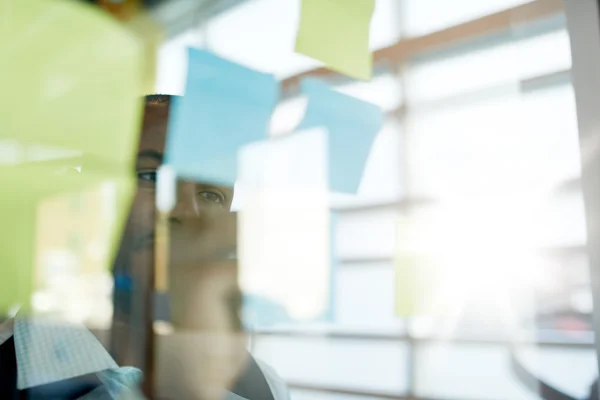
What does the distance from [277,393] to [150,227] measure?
0.37m

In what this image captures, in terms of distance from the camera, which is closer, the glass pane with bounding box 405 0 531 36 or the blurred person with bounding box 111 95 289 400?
the blurred person with bounding box 111 95 289 400

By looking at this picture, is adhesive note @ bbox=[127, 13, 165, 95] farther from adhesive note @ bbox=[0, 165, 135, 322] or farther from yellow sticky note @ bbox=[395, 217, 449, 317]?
yellow sticky note @ bbox=[395, 217, 449, 317]

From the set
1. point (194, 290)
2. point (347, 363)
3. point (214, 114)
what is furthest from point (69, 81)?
point (347, 363)

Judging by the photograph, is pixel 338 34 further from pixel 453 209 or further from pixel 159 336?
pixel 453 209

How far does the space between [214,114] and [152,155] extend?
6 cm

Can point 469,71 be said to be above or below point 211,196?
above

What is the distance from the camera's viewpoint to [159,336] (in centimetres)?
49

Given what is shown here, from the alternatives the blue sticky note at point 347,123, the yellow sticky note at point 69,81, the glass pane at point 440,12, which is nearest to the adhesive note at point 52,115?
the yellow sticky note at point 69,81

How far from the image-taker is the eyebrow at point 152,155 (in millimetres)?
388

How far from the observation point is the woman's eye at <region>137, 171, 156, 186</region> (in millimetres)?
386

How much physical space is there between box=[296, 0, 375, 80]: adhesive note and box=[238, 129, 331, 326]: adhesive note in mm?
334

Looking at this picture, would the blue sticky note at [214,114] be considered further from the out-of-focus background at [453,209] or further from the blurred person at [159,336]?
the out-of-focus background at [453,209]

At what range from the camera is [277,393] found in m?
0.70

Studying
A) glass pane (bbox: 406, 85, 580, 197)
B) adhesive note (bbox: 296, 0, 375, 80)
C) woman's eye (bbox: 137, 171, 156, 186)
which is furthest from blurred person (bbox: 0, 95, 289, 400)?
glass pane (bbox: 406, 85, 580, 197)
